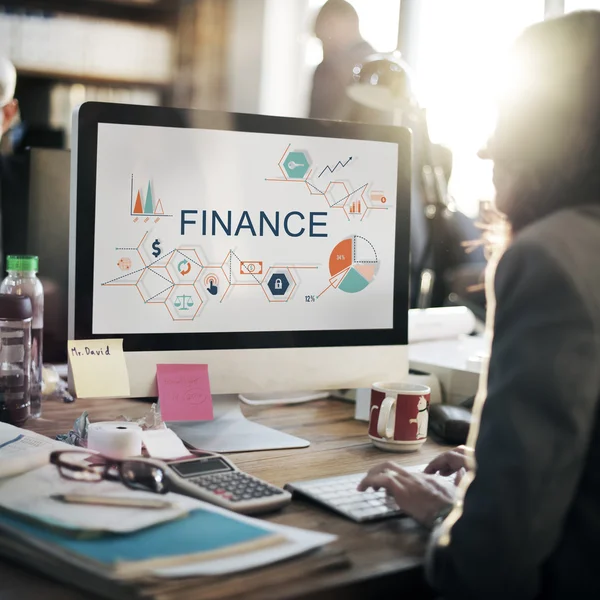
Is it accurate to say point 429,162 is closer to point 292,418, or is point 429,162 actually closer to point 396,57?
point 396,57

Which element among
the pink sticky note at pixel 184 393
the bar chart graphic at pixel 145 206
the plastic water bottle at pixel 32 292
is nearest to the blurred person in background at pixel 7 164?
the plastic water bottle at pixel 32 292

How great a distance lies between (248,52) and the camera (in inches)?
194

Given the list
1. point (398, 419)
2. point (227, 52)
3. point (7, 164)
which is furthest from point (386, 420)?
point (227, 52)

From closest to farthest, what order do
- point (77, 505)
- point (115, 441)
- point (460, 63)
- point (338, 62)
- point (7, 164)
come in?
1. point (77, 505)
2. point (115, 441)
3. point (7, 164)
4. point (338, 62)
5. point (460, 63)

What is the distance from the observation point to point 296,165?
4.15 ft

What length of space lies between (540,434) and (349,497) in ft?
1.24

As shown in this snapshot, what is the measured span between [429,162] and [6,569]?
3.01 metres

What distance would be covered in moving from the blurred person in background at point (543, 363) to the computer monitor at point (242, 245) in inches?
21.1

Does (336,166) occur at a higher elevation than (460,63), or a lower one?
lower

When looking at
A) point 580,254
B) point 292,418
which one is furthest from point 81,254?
point 580,254

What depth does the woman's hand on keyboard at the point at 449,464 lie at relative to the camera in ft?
3.48

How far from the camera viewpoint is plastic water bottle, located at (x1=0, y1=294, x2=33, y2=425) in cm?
127

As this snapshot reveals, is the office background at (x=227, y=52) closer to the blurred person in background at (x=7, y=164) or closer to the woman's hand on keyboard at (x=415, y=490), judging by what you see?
the blurred person in background at (x=7, y=164)

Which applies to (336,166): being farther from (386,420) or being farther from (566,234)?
(566,234)
